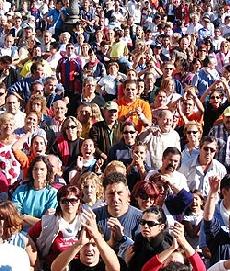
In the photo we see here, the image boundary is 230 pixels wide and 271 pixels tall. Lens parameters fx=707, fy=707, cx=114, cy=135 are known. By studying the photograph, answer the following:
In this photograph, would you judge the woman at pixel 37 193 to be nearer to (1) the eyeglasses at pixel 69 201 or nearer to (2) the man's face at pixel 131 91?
(1) the eyeglasses at pixel 69 201

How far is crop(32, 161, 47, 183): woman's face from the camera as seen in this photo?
625 centimetres

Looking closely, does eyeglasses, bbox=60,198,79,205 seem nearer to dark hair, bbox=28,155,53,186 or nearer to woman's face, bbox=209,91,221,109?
dark hair, bbox=28,155,53,186

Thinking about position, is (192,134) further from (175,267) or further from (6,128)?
(175,267)

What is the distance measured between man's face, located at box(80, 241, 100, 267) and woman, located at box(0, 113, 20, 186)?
2.38 m

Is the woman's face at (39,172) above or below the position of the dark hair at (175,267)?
above

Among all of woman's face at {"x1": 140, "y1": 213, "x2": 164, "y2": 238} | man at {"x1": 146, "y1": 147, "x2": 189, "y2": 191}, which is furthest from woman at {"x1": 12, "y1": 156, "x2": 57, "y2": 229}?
woman's face at {"x1": 140, "y1": 213, "x2": 164, "y2": 238}

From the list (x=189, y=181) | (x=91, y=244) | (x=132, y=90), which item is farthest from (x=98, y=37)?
(x=91, y=244)

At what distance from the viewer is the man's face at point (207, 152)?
6.94m

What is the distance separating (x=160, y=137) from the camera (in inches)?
304

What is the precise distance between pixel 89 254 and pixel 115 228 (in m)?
0.48

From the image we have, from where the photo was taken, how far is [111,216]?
5453mm

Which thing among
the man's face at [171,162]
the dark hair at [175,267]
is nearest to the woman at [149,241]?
the dark hair at [175,267]

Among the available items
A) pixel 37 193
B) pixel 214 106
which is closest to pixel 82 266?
pixel 37 193

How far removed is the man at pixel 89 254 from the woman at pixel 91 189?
51.7 inches
